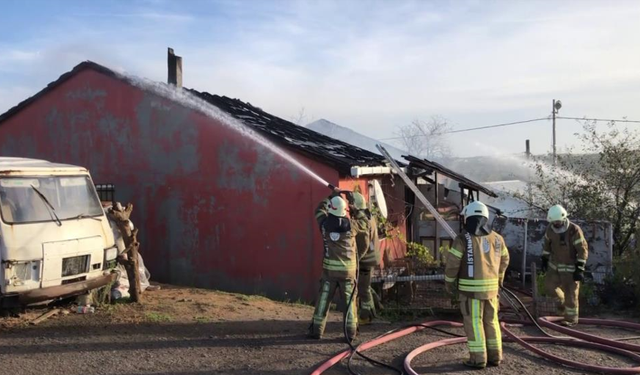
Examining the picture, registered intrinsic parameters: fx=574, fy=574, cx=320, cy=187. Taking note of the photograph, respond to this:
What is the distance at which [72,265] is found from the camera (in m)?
7.44

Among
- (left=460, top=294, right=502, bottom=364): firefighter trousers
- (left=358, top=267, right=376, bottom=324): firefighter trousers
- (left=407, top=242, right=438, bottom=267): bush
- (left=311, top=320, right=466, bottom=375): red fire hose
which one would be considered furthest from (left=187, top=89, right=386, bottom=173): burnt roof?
(left=460, top=294, right=502, bottom=364): firefighter trousers

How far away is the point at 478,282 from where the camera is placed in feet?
20.4

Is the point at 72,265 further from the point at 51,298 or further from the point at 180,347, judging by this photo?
the point at 180,347

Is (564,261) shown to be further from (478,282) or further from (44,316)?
(44,316)

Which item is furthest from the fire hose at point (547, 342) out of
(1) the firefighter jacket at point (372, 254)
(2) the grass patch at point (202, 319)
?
(2) the grass patch at point (202, 319)

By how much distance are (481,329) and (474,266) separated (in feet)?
2.24

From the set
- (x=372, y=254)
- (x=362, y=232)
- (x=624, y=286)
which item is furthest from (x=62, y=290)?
(x=624, y=286)

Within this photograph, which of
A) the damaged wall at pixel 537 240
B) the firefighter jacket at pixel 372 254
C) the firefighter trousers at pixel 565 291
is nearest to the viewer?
the firefighter jacket at pixel 372 254

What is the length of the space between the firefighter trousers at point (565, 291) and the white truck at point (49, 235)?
21.2ft

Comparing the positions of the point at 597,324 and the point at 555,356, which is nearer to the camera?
the point at 555,356

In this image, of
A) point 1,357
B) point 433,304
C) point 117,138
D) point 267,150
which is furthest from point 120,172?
point 433,304

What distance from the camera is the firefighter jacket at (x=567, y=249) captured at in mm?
8320

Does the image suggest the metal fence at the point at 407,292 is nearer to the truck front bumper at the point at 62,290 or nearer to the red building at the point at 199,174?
the red building at the point at 199,174

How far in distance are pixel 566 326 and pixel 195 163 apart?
733 centimetres
